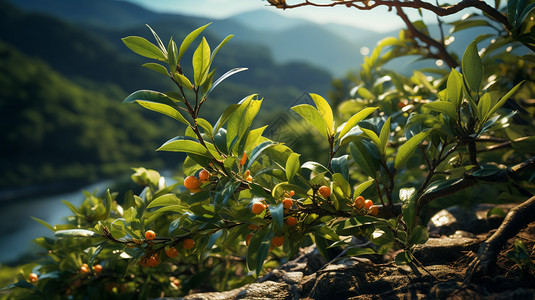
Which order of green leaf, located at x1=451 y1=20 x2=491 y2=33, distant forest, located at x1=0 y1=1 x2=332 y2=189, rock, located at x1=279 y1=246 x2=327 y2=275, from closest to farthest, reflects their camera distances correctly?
rock, located at x1=279 y1=246 x2=327 y2=275, green leaf, located at x1=451 y1=20 x2=491 y2=33, distant forest, located at x1=0 y1=1 x2=332 y2=189

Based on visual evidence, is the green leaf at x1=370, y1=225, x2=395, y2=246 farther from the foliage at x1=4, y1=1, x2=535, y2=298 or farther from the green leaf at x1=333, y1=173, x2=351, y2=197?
the green leaf at x1=333, y1=173, x2=351, y2=197

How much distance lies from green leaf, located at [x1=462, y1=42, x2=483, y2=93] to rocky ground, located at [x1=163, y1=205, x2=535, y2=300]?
0.36 m

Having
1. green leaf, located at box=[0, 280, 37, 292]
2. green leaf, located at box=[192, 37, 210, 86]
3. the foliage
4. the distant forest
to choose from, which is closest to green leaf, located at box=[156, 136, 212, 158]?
the foliage

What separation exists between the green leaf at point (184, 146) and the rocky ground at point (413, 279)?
386 millimetres

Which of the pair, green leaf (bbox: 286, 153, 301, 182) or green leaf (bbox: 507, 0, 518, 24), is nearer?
green leaf (bbox: 286, 153, 301, 182)

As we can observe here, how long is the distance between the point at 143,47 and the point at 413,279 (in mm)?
720

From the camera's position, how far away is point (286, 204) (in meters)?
0.61

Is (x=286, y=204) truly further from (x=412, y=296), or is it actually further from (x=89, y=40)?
(x=89, y=40)

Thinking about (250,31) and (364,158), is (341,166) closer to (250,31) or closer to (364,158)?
(364,158)

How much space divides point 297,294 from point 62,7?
1085 inches

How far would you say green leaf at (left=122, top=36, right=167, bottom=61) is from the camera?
0.63 metres

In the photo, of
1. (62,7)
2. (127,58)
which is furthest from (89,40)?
(62,7)

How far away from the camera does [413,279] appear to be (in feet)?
2.29

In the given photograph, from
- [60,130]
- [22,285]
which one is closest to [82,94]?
[60,130]
